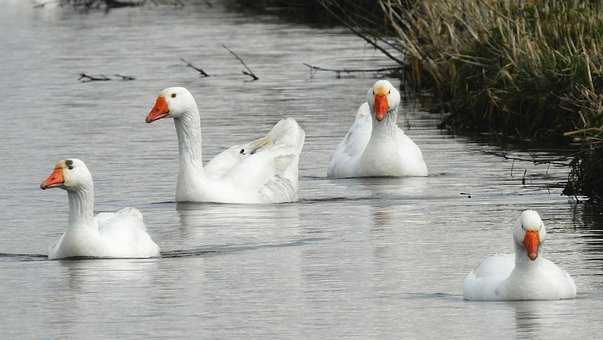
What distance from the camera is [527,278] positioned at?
12961 millimetres

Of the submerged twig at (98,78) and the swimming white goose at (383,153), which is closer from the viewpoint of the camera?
the swimming white goose at (383,153)

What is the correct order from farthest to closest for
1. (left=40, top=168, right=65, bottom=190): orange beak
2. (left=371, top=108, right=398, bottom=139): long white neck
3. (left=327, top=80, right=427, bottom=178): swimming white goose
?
1. (left=371, top=108, right=398, bottom=139): long white neck
2. (left=327, top=80, right=427, bottom=178): swimming white goose
3. (left=40, top=168, right=65, bottom=190): orange beak

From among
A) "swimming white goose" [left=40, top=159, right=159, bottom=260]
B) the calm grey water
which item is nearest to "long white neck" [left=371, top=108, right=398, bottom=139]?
the calm grey water

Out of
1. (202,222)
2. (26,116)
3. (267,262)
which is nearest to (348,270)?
(267,262)

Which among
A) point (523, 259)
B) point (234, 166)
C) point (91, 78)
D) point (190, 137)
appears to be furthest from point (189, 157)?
point (91, 78)

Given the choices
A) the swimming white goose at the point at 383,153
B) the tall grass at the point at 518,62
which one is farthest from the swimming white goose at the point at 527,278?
the tall grass at the point at 518,62

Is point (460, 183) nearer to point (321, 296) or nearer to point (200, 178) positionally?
point (200, 178)

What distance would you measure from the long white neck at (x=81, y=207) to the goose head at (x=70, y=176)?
0.04 m

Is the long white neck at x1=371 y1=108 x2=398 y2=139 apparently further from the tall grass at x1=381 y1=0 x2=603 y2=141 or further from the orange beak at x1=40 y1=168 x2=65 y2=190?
the orange beak at x1=40 y1=168 x2=65 y2=190

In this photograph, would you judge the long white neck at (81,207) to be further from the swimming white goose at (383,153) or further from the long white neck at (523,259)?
the swimming white goose at (383,153)

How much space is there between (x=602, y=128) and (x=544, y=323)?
4.61 m

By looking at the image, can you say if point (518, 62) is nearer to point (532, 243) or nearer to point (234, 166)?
point (234, 166)

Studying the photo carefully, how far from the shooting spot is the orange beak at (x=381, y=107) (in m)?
20.5

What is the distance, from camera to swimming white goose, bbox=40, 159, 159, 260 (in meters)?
15.1
